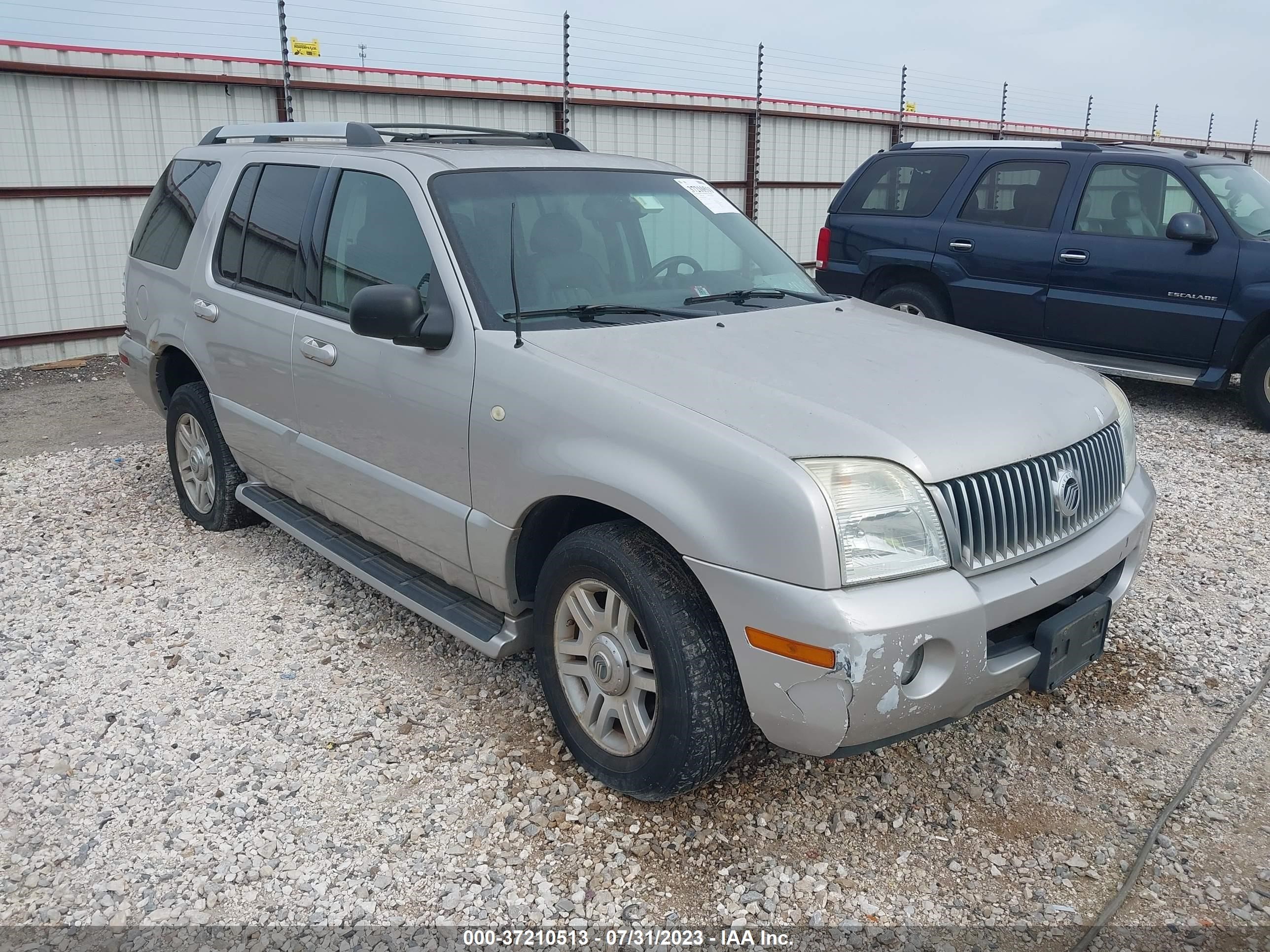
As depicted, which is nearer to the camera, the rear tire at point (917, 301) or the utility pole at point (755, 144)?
the rear tire at point (917, 301)

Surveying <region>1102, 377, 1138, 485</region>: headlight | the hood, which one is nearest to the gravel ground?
<region>1102, 377, 1138, 485</region>: headlight

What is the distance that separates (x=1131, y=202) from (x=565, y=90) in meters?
6.70

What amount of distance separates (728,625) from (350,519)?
1982mm

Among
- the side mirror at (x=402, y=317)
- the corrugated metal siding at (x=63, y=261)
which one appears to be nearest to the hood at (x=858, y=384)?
the side mirror at (x=402, y=317)

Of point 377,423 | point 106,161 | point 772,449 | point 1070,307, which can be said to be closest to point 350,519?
point 377,423

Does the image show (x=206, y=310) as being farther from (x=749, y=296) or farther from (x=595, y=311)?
(x=749, y=296)

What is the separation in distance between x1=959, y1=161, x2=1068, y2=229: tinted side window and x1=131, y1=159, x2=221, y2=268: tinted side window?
579 cm

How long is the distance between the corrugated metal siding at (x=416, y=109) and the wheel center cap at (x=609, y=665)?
26.9 ft

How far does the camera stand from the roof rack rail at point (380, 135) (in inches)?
167

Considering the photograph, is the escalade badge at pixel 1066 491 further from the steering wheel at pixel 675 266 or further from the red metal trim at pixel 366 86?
the red metal trim at pixel 366 86

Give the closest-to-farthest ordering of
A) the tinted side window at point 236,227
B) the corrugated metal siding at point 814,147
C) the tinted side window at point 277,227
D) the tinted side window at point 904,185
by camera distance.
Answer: the tinted side window at point 277,227, the tinted side window at point 236,227, the tinted side window at point 904,185, the corrugated metal siding at point 814,147

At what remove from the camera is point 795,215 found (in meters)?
15.2

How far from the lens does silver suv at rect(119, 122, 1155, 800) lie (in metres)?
2.47

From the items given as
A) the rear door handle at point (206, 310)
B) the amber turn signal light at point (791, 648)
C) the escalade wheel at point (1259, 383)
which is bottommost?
the escalade wheel at point (1259, 383)
